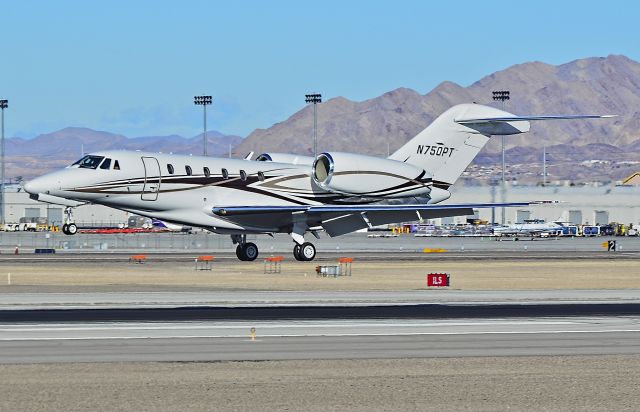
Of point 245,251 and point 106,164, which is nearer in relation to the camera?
point 106,164

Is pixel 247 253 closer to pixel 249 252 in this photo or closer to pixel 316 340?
pixel 249 252

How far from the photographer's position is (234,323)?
28422 millimetres

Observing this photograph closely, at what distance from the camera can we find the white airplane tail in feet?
200

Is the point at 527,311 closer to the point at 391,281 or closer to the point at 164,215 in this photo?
the point at 391,281

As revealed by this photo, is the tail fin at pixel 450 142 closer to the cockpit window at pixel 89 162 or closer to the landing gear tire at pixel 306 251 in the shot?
the landing gear tire at pixel 306 251

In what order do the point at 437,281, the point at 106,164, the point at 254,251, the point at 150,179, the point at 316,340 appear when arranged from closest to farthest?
the point at 316,340
the point at 437,281
the point at 106,164
the point at 150,179
the point at 254,251

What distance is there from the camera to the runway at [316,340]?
22375mm

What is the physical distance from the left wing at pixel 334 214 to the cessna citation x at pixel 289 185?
51 millimetres

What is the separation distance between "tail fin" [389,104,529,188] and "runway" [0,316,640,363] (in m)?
31.8

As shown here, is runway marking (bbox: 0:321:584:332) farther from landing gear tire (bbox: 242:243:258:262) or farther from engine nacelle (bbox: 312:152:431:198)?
landing gear tire (bbox: 242:243:258:262)

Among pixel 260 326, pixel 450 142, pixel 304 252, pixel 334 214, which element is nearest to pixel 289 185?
pixel 334 214

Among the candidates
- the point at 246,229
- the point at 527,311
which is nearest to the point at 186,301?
the point at 527,311

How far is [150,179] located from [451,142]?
1668cm

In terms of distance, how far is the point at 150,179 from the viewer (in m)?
54.3
